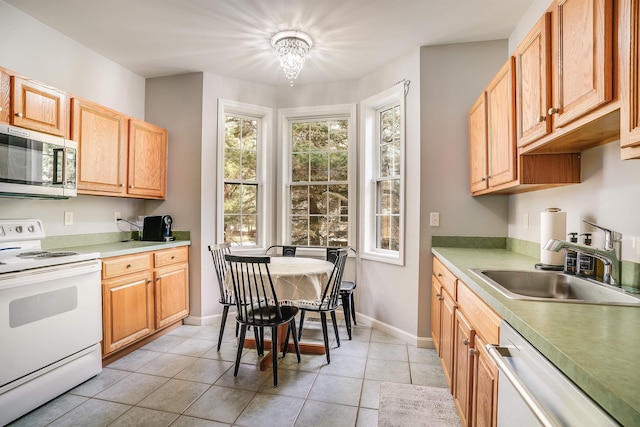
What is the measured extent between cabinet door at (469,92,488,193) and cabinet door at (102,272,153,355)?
2.93 meters

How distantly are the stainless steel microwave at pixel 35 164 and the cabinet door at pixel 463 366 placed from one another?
2.81 metres

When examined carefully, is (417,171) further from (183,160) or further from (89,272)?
(89,272)

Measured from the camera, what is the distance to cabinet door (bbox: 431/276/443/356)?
2512 mm

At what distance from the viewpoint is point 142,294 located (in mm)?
2869

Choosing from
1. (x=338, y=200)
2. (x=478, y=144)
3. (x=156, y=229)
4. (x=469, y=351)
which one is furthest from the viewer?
(x=338, y=200)

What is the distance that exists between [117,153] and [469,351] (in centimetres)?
319

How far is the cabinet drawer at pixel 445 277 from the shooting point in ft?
6.69

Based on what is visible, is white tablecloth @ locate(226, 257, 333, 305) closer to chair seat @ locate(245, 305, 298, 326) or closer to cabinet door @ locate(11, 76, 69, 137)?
chair seat @ locate(245, 305, 298, 326)

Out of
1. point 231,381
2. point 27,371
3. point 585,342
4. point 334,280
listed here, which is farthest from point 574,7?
point 27,371

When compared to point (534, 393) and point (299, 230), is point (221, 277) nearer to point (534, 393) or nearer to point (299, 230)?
point (299, 230)

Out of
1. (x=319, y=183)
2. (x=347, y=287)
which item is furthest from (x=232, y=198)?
(x=347, y=287)

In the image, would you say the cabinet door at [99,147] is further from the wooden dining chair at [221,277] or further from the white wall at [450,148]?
the white wall at [450,148]

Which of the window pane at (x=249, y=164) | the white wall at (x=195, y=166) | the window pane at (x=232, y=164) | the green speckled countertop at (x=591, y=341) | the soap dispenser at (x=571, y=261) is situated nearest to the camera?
the green speckled countertop at (x=591, y=341)

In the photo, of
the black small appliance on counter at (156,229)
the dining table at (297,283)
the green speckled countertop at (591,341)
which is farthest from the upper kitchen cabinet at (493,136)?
the black small appliance on counter at (156,229)
